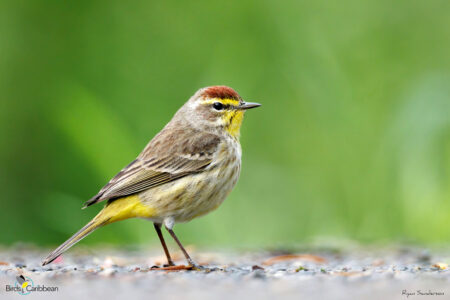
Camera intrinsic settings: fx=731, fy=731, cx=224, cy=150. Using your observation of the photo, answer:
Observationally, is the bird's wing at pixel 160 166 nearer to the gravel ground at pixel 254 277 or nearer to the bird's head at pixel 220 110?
the bird's head at pixel 220 110

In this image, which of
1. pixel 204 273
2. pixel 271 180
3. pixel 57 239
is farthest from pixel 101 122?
pixel 204 273

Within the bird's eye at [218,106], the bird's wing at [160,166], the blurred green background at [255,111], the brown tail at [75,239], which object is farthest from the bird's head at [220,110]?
the brown tail at [75,239]

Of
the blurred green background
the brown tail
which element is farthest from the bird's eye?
the brown tail

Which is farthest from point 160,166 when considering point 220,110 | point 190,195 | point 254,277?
point 254,277

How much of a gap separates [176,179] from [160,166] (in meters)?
0.22

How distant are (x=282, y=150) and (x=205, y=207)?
3302 millimetres

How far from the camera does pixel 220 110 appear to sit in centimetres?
705

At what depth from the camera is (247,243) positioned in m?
8.33

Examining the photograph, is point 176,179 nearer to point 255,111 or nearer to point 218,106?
point 218,106

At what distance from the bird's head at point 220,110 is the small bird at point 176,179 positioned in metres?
0.01

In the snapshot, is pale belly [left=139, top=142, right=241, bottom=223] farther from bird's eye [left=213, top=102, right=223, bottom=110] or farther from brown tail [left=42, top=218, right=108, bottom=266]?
bird's eye [left=213, top=102, right=223, bottom=110]

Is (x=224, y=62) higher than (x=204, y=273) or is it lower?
higher

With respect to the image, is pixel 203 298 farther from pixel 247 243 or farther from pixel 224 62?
pixel 224 62

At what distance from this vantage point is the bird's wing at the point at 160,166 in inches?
236
